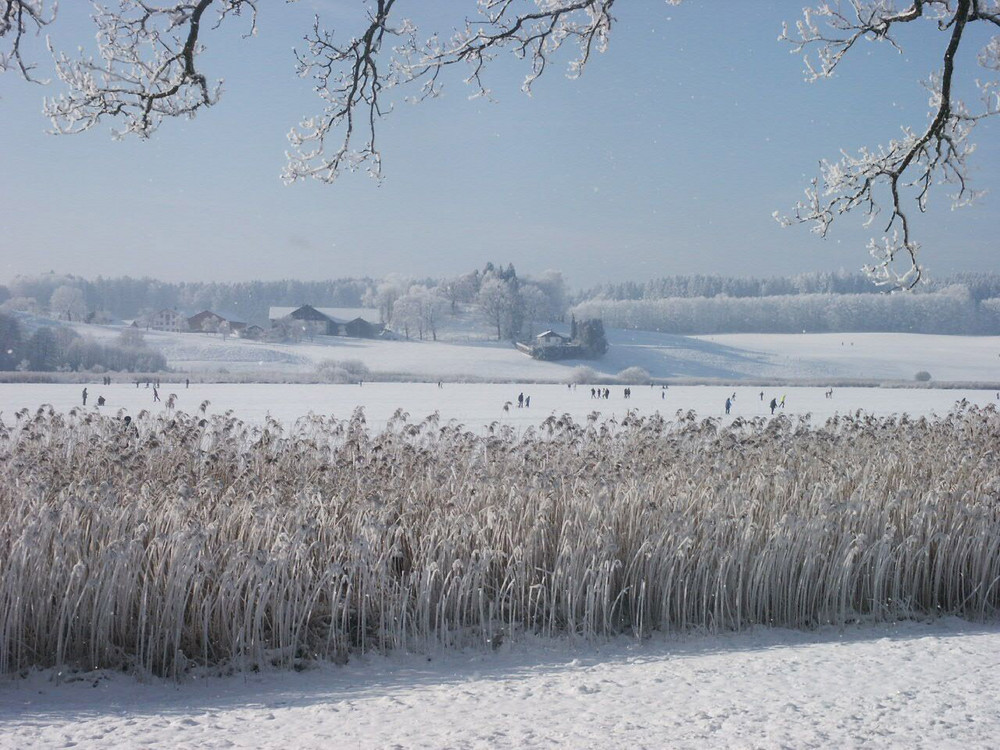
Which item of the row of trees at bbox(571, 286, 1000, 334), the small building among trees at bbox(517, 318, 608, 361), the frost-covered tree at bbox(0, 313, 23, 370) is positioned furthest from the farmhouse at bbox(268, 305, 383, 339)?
the frost-covered tree at bbox(0, 313, 23, 370)

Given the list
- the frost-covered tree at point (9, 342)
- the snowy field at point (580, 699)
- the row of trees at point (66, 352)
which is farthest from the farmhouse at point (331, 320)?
the snowy field at point (580, 699)

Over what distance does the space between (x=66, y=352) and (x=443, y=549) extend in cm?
2849

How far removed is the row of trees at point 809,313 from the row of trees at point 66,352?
86.4 ft

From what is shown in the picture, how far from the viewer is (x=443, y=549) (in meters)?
4.29

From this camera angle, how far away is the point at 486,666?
380 cm

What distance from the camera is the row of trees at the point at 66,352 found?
81.4 ft

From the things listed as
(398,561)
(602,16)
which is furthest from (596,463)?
(602,16)

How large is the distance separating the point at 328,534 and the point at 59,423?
4.46 meters

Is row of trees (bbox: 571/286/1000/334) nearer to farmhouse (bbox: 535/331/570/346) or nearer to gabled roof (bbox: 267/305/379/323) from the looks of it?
farmhouse (bbox: 535/331/570/346)

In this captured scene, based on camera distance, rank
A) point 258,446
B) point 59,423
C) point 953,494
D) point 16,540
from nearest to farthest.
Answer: point 16,540, point 953,494, point 258,446, point 59,423

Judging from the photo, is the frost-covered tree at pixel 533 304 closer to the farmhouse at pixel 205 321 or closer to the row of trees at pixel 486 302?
the row of trees at pixel 486 302

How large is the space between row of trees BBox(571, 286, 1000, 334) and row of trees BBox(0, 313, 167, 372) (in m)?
26.3

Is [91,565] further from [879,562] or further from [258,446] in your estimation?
[879,562]

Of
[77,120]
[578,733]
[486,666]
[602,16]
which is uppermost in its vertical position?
[602,16]
